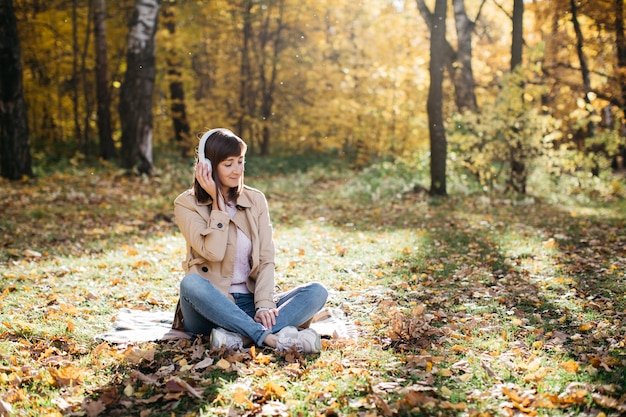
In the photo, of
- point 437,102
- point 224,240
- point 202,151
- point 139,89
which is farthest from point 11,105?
point 224,240

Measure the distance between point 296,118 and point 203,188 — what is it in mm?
16971

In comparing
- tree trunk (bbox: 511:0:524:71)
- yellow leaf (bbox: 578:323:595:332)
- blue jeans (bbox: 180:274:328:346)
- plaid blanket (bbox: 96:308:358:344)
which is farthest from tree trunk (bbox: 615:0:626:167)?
blue jeans (bbox: 180:274:328:346)

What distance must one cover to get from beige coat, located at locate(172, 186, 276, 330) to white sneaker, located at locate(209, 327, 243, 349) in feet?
0.92

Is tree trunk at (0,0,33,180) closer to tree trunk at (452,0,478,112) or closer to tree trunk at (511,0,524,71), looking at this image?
tree trunk at (452,0,478,112)

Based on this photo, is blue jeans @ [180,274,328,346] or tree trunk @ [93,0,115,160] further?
tree trunk @ [93,0,115,160]

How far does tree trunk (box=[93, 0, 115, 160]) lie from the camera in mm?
14906

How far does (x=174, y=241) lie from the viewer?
26.4 feet

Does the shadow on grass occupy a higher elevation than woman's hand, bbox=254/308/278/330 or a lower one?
lower

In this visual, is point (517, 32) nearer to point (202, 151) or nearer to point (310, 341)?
point (202, 151)

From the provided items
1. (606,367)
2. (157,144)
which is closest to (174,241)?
(606,367)

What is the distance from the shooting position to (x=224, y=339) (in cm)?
373

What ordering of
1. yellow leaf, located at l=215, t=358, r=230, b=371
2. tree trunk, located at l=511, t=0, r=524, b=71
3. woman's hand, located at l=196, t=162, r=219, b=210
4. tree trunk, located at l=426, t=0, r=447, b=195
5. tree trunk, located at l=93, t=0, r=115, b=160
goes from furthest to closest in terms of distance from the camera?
tree trunk, located at l=93, t=0, r=115, b=160, tree trunk, located at l=511, t=0, r=524, b=71, tree trunk, located at l=426, t=0, r=447, b=195, woman's hand, located at l=196, t=162, r=219, b=210, yellow leaf, located at l=215, t=358, r=230, b=371

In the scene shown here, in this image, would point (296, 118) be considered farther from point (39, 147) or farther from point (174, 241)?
point (174, 241)

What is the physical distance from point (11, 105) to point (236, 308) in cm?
962
